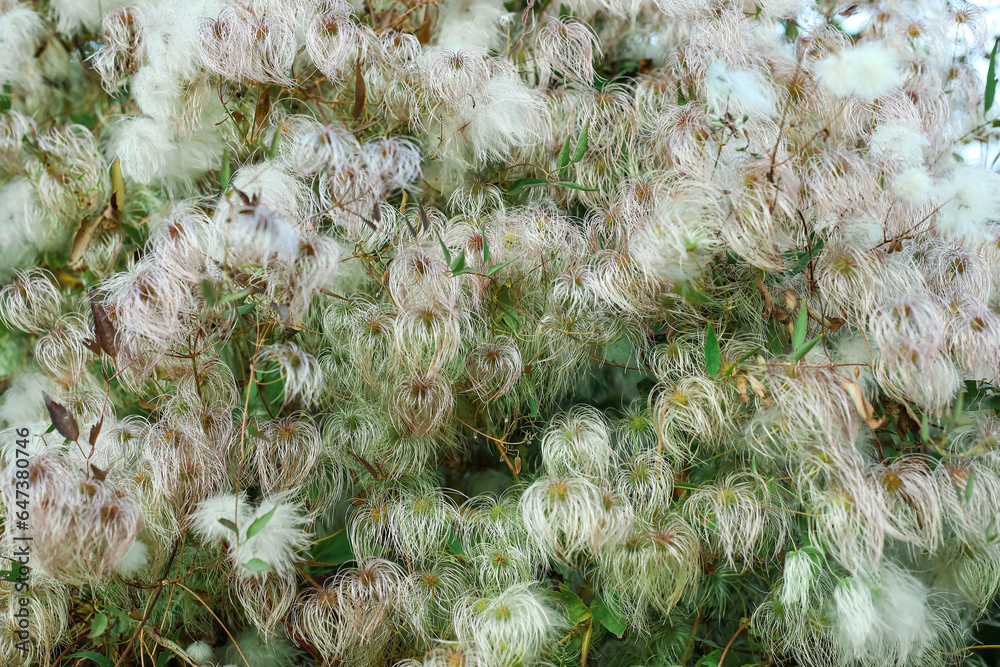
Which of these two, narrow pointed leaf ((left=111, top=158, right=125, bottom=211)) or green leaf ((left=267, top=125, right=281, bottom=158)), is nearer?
green leaf ((left=267, top=125, right=281, bottom=158))

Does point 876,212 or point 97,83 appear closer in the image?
point 876,212

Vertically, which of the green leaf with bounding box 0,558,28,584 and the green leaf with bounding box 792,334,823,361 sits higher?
the green leaf with bounding box 792,334,823,361

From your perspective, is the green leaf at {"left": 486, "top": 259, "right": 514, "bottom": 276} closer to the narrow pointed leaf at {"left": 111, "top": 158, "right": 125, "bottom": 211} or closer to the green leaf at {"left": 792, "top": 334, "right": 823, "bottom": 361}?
the green leaf at {"left": 792, "top": 334, "right": 823, "bottom": 361}

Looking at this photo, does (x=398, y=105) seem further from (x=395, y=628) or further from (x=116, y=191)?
(x=395, y=628)

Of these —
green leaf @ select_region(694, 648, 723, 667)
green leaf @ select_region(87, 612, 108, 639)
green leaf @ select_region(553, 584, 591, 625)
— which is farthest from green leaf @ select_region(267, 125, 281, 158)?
green leaf @ select_region(694, 648, 723, 667)

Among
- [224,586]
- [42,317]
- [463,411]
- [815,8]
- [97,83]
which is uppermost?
[815,8]

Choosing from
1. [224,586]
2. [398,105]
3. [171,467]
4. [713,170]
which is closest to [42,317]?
[171,467]

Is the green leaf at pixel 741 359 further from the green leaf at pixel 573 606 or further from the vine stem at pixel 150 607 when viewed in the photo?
the vine stem at pixel 150 607
